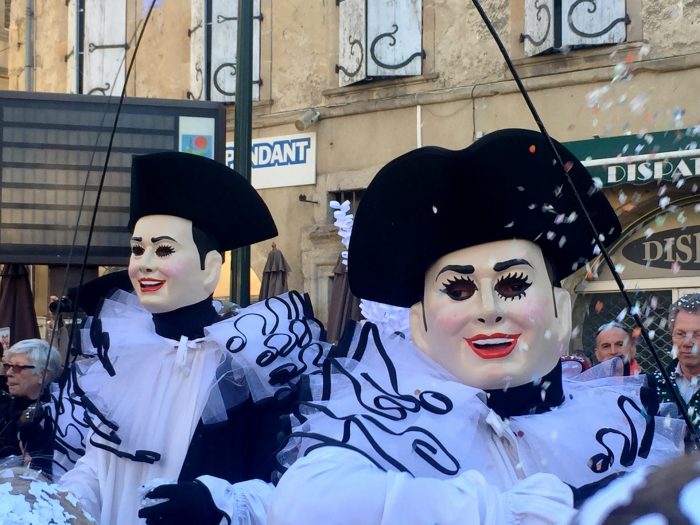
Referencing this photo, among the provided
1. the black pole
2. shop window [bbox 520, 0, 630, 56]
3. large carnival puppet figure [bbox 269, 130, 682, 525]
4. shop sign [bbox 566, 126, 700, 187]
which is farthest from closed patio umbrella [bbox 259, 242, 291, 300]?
large carnival puppet figure [bbox 269, 130, 682, 525]

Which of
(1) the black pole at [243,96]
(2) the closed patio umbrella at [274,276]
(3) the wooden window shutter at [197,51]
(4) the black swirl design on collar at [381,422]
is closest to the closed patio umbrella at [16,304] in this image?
(1) the black pole at [243,96]

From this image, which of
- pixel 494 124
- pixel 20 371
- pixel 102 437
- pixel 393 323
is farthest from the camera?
pixel 494 124

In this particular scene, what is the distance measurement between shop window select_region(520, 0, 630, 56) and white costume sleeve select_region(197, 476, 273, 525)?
7682 millimetres

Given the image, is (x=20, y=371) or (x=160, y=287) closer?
(x=160, y=287)

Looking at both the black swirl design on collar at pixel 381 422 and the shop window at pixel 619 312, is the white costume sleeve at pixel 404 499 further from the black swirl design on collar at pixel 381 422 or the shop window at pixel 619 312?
the shop window at pixel 619 312

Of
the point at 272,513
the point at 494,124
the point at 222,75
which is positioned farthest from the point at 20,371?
the point at 222,75

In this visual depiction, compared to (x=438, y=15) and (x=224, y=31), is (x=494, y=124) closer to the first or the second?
(x=438, y=15)

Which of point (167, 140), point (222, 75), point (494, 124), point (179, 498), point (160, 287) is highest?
point (222, 75)

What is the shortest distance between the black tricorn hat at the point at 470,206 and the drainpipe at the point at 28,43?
13.3 metres

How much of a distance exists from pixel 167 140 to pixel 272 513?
4.12m

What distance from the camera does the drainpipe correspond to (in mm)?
14539

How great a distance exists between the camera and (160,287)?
3209mm

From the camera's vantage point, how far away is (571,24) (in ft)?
32.1

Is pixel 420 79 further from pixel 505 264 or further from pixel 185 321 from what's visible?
pixel 505 264
